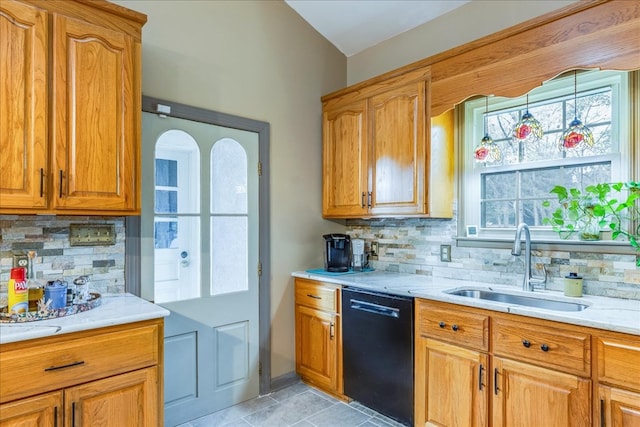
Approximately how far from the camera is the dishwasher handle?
242 centimetres

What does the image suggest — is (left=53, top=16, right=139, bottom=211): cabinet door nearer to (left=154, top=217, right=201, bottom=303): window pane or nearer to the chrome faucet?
(left=154, top=217, right=201, bottom=303): window pane

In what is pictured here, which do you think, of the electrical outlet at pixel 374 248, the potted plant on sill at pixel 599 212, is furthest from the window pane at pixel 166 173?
the potted plant on sill at pixel 599 212

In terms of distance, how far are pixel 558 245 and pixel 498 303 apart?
656 mm

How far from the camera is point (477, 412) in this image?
6.71 feet

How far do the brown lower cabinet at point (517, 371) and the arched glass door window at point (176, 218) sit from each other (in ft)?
4.96

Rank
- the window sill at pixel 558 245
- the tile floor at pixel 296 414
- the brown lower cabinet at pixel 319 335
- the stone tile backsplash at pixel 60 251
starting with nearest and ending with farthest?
the stone tile backsplash at pixel 60 251, the window sill at pixel 558 245, the tile floor at pixel 296 414, the brown lower cabinet at pixel 319 335

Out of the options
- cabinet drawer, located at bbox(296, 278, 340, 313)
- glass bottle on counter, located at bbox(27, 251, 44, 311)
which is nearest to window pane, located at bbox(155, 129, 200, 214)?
glass bottle on counter, located at bbox(27, 251, 44, 311)

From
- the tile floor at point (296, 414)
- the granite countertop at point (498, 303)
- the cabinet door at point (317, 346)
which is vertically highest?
the granite countertop at point (498, 303)

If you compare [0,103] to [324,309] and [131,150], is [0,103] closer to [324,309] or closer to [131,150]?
[131,150]

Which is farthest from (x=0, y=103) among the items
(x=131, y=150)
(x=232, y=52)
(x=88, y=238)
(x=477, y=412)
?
(x=477, y=412)

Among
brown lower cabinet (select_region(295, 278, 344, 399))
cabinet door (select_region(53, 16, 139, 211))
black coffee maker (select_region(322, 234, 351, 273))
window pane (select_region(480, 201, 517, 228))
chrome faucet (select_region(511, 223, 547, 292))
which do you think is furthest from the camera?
black coffee maker (select_region(322, 234, 351, 273))

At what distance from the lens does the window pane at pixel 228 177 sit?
2738 mm

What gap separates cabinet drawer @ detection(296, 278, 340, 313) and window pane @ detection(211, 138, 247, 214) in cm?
75

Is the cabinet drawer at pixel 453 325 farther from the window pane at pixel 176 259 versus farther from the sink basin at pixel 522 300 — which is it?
the window pane at pixel 176 259
